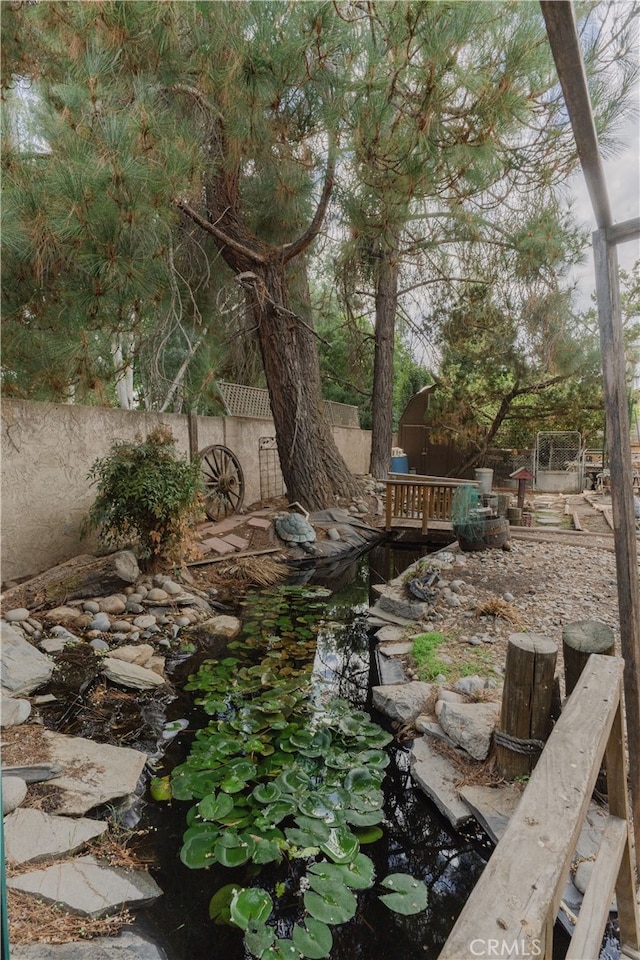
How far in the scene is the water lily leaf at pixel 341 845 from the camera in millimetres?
1588

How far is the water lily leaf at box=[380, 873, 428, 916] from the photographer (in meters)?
1.46

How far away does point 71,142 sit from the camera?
7.98 ft

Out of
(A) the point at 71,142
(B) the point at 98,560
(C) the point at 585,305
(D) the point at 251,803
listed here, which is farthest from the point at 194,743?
(C) the point at 585,305

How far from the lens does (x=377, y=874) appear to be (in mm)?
1573

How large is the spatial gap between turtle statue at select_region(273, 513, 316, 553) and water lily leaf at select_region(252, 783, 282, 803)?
3.52m

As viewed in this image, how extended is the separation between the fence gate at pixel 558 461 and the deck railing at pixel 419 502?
4.90m

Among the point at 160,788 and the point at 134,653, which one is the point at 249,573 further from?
the point at 160,788

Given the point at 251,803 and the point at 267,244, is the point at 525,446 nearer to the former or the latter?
the point at 267,244

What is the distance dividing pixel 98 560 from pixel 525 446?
8.90m

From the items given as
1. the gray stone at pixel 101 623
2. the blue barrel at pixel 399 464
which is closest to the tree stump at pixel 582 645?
the gray stone at pixel 101 623

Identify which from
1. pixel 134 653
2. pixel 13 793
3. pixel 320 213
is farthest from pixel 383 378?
pixel 13 793

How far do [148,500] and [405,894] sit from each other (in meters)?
2.83

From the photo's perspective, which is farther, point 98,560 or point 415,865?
point 98,560

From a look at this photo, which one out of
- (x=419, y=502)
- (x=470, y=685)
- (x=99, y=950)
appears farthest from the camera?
(x=419, y=502)
